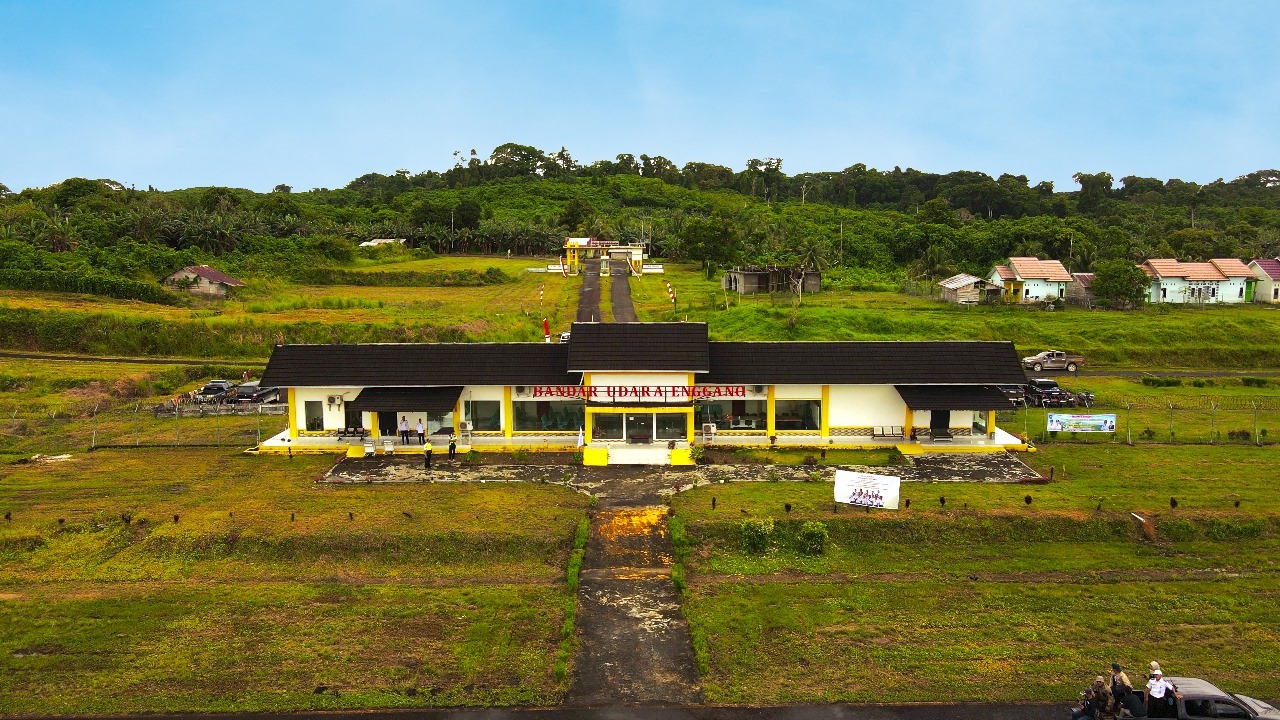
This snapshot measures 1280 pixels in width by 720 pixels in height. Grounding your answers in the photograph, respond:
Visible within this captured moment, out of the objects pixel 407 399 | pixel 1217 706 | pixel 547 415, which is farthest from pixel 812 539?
pixel 407 399

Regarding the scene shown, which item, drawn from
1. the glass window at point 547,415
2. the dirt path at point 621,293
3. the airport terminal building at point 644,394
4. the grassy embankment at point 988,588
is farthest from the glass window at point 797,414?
the dirt path at point 621,293

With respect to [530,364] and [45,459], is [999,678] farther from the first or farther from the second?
[45,459]

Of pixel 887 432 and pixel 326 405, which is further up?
pixel 326 405

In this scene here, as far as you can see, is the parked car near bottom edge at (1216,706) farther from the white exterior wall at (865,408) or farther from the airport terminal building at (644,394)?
the white exterior wall at (865,408)

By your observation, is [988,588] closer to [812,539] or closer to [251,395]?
[812,539]

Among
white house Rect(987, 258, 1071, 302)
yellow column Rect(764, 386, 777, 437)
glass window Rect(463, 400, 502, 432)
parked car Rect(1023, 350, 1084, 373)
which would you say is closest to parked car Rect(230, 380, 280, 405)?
glass window Rect(463, 400, 502, 432)

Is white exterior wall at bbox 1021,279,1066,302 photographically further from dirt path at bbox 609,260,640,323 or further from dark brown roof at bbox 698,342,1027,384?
dark brown roof at bbox 698,342,1027,384

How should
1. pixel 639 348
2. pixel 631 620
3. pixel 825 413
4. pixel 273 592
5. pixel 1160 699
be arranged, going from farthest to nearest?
pixel 825 413 < pixel 639 348 < pixel 273 592 < pixel 631 620 < pixel 1160 699
